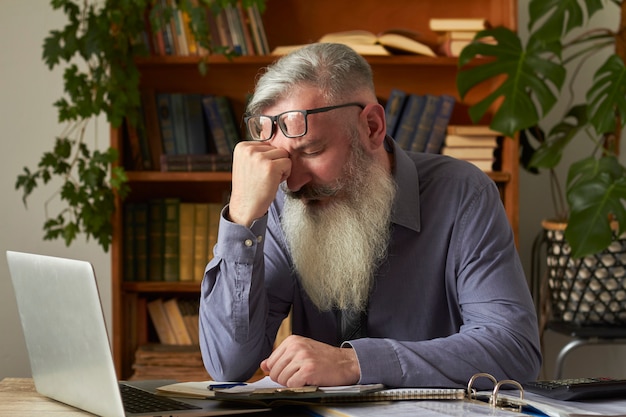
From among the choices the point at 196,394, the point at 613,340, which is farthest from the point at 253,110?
the point at 613,340

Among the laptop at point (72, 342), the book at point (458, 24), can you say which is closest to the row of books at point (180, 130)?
the book at point (458, 24)

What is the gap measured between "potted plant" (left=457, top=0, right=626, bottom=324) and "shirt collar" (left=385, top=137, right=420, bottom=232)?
1.12m

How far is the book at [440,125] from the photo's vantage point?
3.39m

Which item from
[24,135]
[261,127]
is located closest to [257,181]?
[261,127]

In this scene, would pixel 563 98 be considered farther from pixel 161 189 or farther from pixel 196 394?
pixel 196 394

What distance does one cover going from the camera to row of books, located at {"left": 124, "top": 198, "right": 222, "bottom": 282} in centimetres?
339

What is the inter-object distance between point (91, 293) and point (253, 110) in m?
0.71

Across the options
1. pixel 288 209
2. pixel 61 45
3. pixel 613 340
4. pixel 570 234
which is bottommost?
pixel 613 340

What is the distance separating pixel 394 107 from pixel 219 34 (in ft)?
2.30

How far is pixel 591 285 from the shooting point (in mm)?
3023

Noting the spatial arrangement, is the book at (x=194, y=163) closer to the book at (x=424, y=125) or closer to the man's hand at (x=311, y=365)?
the book at (x=424, y=125)

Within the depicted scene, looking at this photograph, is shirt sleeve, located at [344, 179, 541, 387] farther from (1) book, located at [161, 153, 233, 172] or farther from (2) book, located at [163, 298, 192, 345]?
(2) book, located at [163, 298, 192, 345]

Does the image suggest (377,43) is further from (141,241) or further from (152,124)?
(141,241)

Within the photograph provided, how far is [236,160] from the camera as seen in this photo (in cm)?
173
